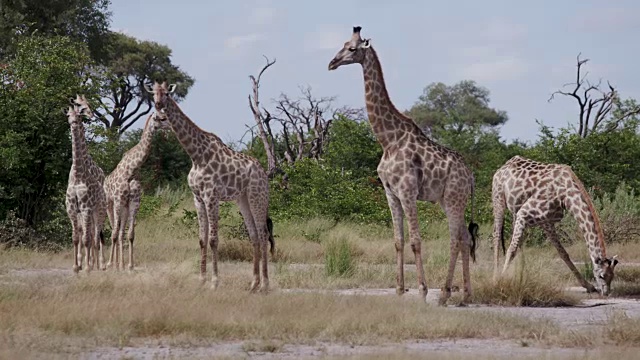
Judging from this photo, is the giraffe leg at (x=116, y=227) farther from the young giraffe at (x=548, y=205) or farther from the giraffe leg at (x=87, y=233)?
the young giraffe at (x=548, y=205)

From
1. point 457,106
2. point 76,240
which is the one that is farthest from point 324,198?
point 457,106

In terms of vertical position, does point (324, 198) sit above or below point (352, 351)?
above

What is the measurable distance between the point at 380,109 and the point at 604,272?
3.49 m

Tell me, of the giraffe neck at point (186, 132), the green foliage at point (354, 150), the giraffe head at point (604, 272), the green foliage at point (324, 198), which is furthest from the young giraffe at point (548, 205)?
the green foliage at point (354, 150)

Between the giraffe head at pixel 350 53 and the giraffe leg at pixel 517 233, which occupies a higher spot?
the giraffe head at pixel 350 53

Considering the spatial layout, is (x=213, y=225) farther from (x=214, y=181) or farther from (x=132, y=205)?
(x=132, y=205)

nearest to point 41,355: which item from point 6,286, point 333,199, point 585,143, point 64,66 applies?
point 6,286

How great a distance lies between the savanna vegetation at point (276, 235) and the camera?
29.3ft

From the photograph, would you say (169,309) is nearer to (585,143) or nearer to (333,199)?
(333,199)

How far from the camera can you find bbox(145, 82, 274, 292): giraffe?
12.3m

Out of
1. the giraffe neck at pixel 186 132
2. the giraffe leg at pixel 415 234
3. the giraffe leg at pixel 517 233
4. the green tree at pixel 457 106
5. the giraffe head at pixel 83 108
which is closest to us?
the giraffe leg at pixel 415 234

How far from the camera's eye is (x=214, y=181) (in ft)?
40.5

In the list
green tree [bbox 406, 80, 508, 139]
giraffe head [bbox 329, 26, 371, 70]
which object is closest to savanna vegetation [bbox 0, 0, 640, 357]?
giraffe head [bbox 329, 26, 371, 70]

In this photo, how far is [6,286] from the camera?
10.9 meters
